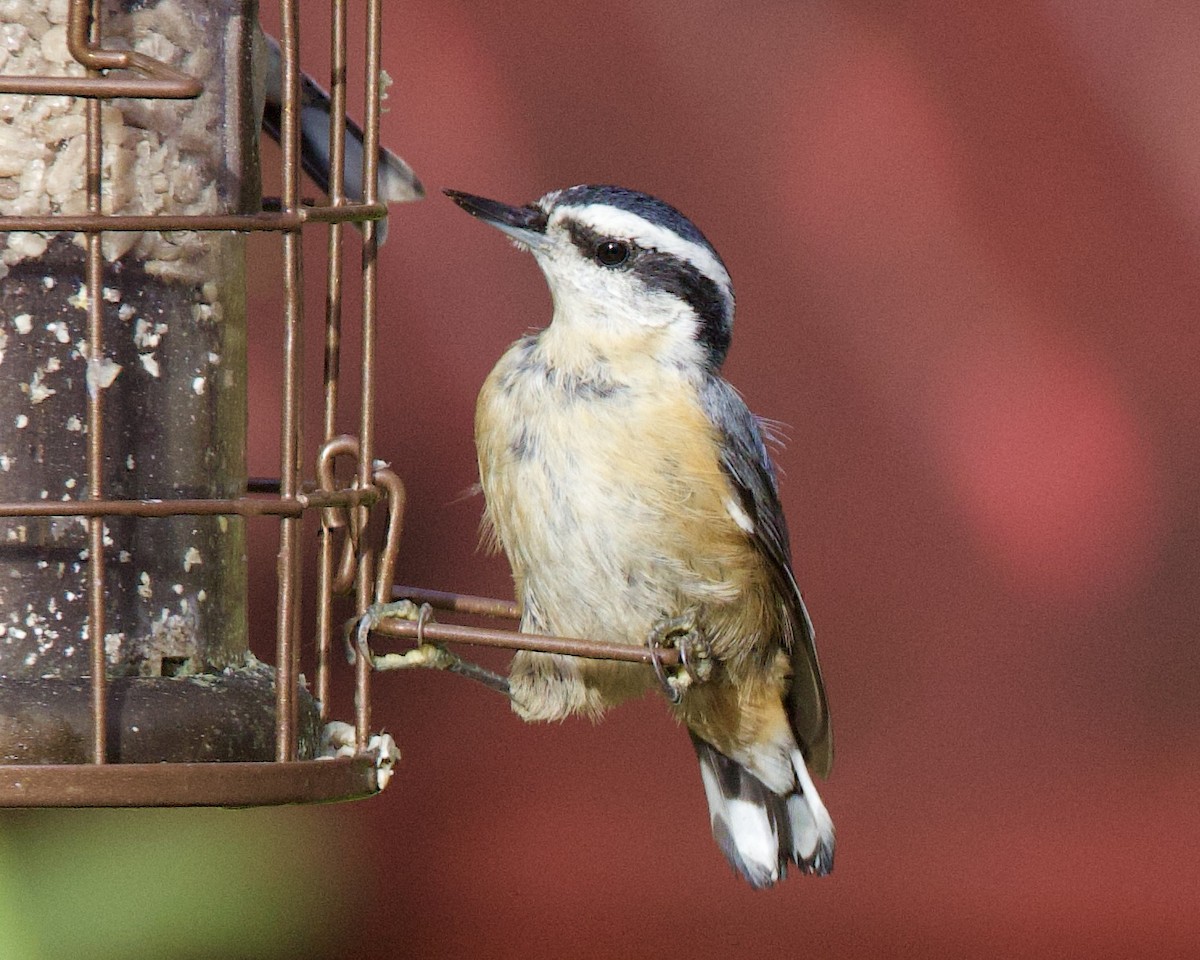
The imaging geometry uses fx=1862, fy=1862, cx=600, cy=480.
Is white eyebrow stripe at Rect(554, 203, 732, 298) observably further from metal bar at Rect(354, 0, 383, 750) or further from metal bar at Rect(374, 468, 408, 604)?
metal bar at Rect(374, 468, 408, 604)

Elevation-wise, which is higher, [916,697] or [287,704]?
[287,704]

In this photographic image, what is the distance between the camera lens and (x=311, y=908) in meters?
3.91

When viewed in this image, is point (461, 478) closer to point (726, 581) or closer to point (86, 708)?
point (726, 581)

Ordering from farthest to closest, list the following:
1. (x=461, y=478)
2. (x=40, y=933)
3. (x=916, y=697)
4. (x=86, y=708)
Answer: (x=916, y=697)
(x=461, y=478)
(x=40, y=933)
(x=86, y=708)

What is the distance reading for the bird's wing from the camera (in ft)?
11.1

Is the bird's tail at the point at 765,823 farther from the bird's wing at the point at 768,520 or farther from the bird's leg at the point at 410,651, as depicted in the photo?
the bird's leg at the point at 410,651

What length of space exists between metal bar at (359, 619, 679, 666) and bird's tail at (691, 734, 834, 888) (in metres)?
1.15

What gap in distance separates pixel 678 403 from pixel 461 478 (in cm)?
96

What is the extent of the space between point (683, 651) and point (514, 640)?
50 centimetres

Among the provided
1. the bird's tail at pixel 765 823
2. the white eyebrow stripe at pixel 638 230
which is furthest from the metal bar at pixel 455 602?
the bird's tail at pixel 765 823

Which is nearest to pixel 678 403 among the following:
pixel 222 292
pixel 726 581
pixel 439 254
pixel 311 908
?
pixel 726 581

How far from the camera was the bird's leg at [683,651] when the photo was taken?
3064mm

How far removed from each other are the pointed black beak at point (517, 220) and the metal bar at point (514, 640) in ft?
2.52

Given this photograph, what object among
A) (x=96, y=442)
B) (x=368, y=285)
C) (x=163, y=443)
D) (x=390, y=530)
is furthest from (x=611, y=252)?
(x=96, y=442)
